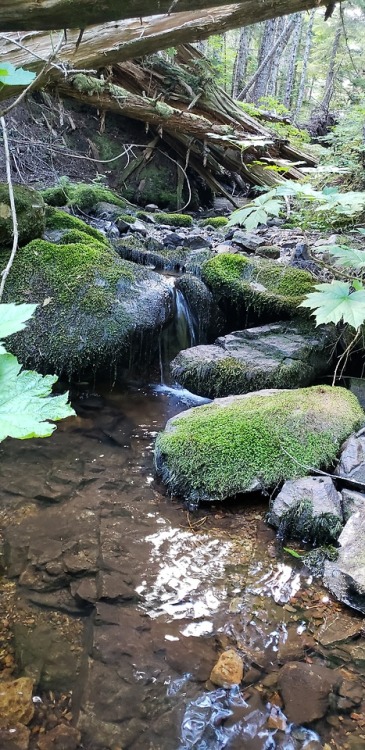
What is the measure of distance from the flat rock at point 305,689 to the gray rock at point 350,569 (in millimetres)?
491

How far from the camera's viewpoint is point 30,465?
393cm

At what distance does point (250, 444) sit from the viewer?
3.74m

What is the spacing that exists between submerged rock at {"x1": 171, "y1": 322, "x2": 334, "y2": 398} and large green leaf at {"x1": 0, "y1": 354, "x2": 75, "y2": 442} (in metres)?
4.16

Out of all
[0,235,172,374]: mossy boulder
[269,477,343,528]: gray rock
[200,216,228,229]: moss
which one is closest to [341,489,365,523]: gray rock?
[269,477,343,528]: gray rock

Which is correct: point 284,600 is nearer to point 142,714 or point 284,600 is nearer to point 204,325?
point 142,714

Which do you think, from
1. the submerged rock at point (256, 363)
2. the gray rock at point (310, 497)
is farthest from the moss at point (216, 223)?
the gray rock at point (310, 497)

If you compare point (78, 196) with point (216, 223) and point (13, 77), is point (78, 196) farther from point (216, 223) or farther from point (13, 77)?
point (13, 77)

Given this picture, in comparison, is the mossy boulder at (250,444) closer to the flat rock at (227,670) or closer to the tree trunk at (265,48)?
the flat rock at (227,670)

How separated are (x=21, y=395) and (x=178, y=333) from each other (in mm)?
5305

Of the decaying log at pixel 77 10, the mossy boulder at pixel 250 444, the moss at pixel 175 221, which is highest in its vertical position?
the decaying log at pixel 77 10

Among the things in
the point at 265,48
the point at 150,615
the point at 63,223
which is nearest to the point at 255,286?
the point at 63,223

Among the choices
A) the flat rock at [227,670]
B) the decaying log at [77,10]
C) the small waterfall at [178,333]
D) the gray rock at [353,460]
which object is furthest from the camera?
the small waterfall at [178,333]

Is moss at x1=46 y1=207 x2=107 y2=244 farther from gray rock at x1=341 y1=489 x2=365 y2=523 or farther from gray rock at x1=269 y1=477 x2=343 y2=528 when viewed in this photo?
gray rock at x1=341 y1=489 x2=365 y2=523

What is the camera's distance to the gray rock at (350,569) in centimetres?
280
